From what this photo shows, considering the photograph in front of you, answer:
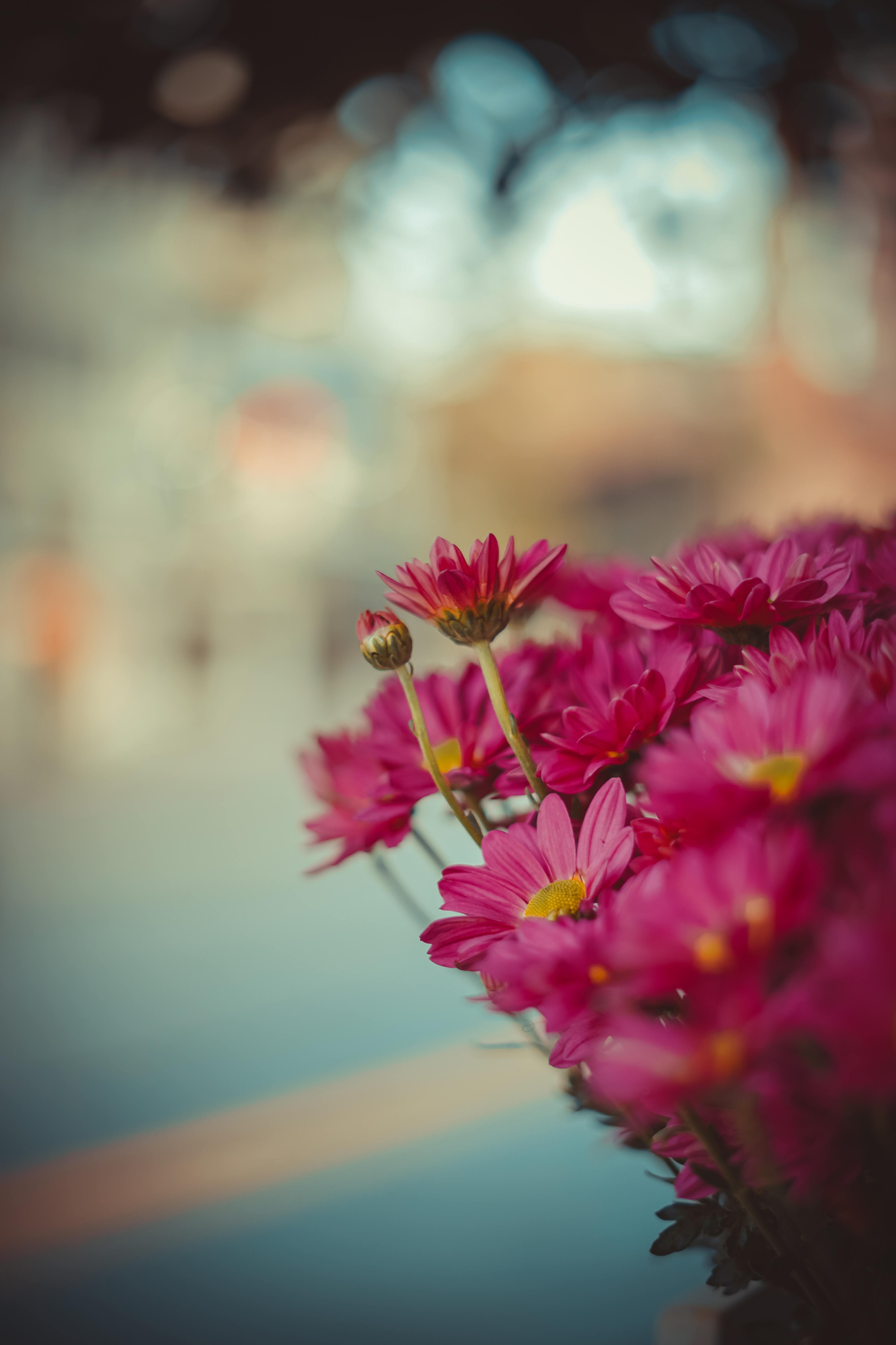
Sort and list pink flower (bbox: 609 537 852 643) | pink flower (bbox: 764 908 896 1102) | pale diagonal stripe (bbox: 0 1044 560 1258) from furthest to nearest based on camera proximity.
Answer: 1. pale diagonal stripe (bbox: 0 1044 560 1258)
2. pink flower (bbox: 609 537 852 643)
3. pink flower (bbox: 764 908 896 1102)

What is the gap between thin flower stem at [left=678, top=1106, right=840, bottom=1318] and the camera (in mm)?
181

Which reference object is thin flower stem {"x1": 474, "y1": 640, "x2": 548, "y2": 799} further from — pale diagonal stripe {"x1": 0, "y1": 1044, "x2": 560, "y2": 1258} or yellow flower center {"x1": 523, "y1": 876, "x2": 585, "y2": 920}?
pale diagonal stripe {"x1": 0, "y1": 1044, "x2": 560, "y2": 1258}

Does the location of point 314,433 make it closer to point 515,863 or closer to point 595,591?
point 595,591

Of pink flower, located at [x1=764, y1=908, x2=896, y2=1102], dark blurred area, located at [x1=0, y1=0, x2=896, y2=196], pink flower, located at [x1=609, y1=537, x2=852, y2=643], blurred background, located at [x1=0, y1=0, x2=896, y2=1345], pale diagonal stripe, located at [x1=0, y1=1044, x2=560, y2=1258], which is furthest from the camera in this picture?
dark blurred area, located at [x1=0, y1=0, x2=896, y2=196]

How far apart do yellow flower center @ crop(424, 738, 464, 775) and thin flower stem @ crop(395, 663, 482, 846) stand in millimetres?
40

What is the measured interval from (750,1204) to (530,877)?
0.09 metres

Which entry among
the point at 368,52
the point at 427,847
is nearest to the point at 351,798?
the point at 427,847

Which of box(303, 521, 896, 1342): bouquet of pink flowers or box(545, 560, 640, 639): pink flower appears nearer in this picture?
box(303, 521, 896, 1342): bouquet of pink flowers

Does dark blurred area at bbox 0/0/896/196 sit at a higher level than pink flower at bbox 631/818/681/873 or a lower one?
higher

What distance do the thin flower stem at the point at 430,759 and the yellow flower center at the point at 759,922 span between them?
104 mm

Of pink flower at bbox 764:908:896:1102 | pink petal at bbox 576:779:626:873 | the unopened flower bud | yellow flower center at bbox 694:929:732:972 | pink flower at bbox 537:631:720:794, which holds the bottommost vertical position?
pink flower at bbox 764:908:896:1102

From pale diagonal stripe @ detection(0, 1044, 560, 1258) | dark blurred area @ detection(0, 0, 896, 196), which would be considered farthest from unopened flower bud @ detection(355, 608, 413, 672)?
dark blurred area @ detection(0, 0, 896, 196)

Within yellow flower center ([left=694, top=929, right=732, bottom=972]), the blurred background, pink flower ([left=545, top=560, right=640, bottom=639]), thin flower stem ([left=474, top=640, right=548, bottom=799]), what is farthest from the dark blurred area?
yellow flower center ([left=694, top=929, right=732, bottom=972])

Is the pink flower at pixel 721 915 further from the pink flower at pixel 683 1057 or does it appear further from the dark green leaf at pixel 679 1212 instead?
the dark green leaf at pixel 679 1212
